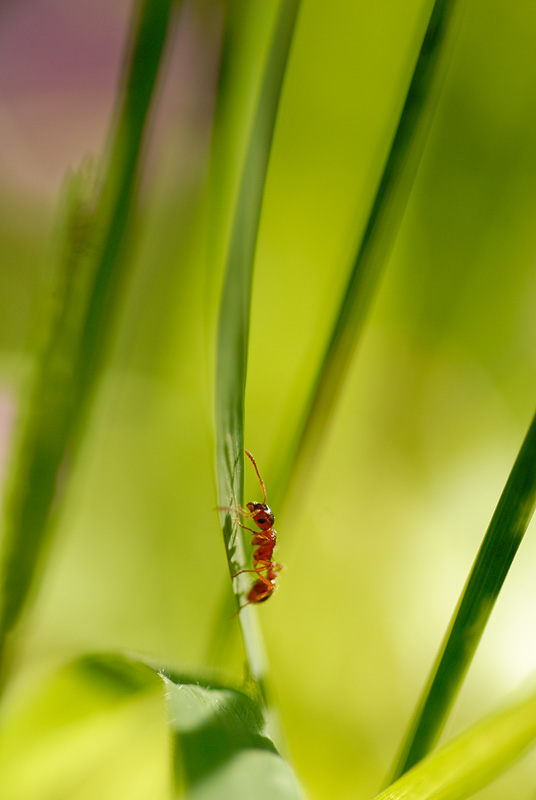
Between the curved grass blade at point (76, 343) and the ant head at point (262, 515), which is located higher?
the curved grass blade at point (76, 343)

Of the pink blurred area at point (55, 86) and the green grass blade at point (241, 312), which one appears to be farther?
the pink blurred area at point (55, 86)

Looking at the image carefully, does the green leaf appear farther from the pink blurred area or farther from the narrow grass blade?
the pink blurred area

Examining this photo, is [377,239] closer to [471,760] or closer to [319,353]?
[319,353]

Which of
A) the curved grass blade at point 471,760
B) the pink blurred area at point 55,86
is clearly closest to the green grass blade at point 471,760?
the curved grass blade at point 471,760

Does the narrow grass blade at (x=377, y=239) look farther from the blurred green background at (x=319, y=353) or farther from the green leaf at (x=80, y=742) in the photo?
the green leaf at (x=80, y=742)

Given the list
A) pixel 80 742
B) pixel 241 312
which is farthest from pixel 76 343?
pixel 80 742

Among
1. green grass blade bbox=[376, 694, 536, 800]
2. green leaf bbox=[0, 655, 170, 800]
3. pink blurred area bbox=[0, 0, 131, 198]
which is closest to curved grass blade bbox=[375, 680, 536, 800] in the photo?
green grass blade bbox=[376, 694, 536, 800]

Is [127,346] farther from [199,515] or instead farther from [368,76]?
[368,76]
